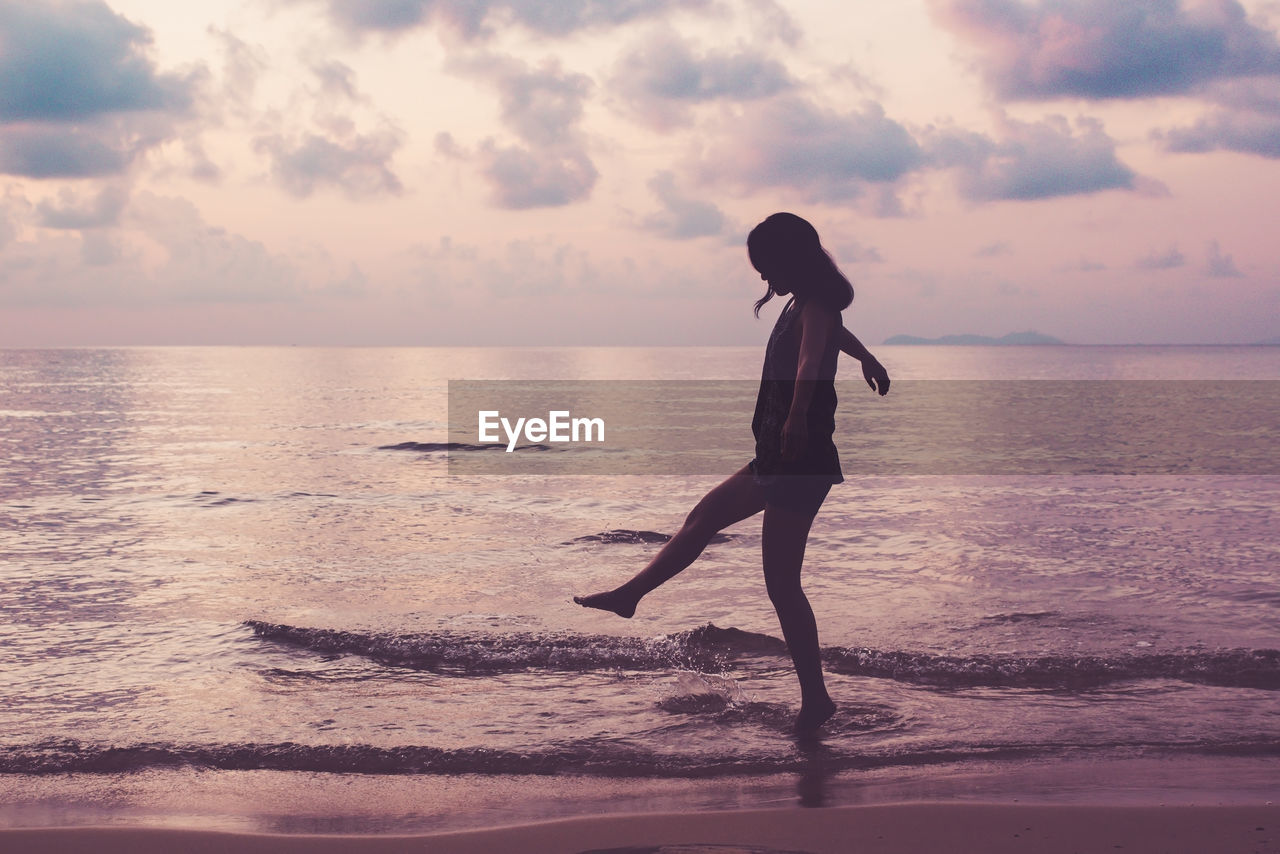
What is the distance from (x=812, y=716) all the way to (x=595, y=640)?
209cm

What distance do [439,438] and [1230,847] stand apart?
2469 centimetres

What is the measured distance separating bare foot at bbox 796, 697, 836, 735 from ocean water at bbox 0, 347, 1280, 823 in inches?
3.7

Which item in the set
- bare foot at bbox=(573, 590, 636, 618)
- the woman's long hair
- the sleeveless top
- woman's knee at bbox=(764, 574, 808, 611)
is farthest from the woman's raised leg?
the woman's long hair

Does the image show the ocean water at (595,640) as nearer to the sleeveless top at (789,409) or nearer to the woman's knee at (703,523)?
the woman's knee at (703,523)

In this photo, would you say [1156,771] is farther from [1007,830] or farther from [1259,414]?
[1259,414]

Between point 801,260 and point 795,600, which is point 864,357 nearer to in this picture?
point 801,260

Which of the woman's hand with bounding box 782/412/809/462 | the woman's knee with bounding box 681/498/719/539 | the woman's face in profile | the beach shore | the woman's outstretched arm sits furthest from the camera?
the woman's knee with bounding box 681/498/719/539

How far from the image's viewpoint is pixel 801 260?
4129 millimetres

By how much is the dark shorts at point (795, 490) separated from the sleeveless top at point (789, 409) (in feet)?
0.06

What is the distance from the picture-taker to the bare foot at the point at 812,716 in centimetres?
433

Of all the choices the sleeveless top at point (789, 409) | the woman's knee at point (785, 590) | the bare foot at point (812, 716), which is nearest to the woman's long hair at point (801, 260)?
the sleeveless top at point (789, 409)

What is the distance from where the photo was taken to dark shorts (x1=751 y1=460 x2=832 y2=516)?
4.09m

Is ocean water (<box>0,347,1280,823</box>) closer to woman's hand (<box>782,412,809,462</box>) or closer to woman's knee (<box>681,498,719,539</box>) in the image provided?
woman's knee (<box>681,498,719,539</box>)

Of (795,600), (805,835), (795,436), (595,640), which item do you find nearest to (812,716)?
(795,600)
